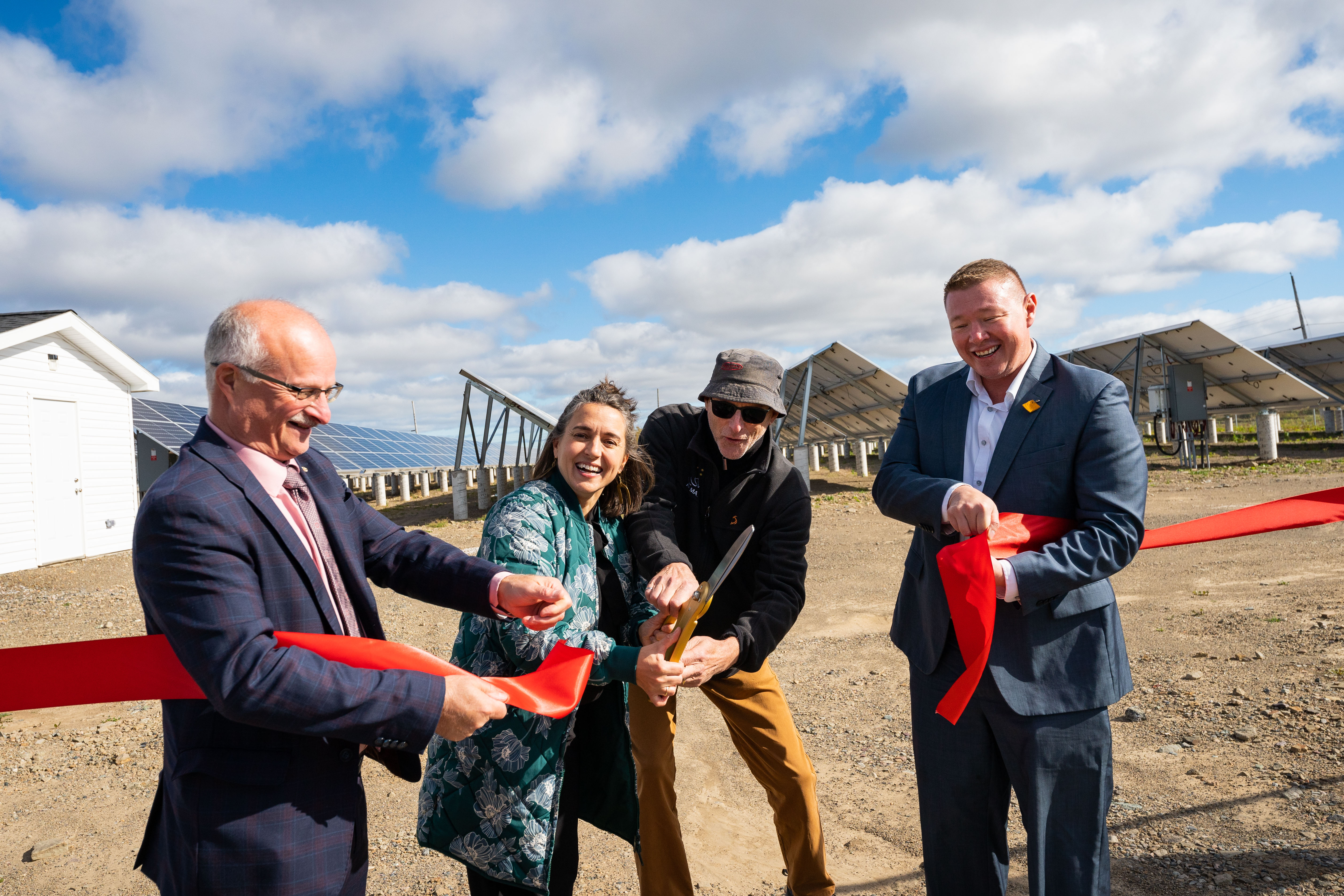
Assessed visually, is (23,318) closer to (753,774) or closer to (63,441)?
(63,441)

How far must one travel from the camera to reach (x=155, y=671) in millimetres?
2020

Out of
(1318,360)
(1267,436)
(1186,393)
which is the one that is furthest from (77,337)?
(1318,360)

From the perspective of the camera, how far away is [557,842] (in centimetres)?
277

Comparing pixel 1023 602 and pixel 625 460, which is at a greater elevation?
pixel 625 460

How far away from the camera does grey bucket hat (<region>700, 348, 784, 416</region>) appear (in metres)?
3.37

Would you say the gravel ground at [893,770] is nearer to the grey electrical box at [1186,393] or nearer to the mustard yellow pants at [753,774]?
the mustard yellow pants at [753,774]

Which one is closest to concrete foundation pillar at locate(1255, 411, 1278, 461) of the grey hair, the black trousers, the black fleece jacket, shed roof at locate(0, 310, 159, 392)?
the black fleece jacket

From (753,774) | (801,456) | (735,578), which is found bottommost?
(753,774)

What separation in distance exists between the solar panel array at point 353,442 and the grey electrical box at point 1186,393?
19461 millimetres

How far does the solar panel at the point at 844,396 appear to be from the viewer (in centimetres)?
2327

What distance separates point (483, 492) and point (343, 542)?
1924 cm

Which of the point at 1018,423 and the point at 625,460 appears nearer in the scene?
the point at 1018,423

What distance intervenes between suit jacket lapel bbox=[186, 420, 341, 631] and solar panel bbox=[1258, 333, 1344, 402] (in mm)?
27480

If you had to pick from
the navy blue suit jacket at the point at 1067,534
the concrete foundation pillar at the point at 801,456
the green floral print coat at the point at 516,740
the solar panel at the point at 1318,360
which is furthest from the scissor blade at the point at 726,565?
the solar panel at the point at 1318,360
